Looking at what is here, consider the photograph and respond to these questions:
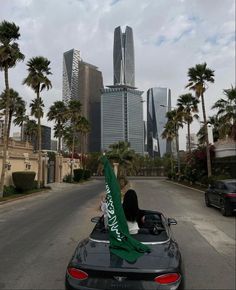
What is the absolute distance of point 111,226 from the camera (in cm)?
488

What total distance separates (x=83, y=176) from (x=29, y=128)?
Result: 43.2ft

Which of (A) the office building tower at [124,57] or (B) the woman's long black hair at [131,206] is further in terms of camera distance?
(A) the office building tower at [124,57]

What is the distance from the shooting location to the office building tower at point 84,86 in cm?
11781

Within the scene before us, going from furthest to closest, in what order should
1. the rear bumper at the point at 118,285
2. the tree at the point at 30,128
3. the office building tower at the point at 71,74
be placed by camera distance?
the office building tower at the point at 71,74 → the tree at the point at 30,128 → the rear bumper at the point at 118,285

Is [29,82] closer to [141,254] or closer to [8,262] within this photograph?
[8,262]

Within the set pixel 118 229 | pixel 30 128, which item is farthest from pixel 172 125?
pixel 118 229

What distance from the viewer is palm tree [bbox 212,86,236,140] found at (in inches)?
1164

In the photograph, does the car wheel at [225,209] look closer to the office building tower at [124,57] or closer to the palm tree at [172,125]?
the palm tree at [172,125]

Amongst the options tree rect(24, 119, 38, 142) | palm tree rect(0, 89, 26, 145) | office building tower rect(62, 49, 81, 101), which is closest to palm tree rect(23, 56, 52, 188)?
palm tree rect(0, 89, 26, 145)

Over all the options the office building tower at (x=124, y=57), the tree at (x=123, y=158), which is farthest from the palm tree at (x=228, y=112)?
the office building tower at (x=124, y=57)

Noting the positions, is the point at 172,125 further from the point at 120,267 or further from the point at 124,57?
the point at 124,57

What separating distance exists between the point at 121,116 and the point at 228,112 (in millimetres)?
79521

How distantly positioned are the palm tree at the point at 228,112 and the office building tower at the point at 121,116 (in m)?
75.2

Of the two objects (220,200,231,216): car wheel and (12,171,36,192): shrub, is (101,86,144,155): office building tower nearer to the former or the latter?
(12,171,36,192): shrub
